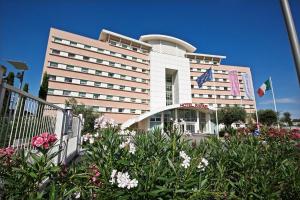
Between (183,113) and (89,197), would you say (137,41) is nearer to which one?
(183,113)

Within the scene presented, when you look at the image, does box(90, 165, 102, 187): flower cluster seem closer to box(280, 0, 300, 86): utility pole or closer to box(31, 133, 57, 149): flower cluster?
box(31, 133, 57, 149): flower cluster

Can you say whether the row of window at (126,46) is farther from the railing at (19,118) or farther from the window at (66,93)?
the railing at (19,118)

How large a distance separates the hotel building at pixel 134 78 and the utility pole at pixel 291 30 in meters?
24.7

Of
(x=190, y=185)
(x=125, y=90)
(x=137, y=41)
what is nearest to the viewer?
(x=190, y=185)

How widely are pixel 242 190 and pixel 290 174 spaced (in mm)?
1133

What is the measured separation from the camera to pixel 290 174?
10.2 ft

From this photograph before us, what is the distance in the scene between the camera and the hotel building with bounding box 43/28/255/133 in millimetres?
31203

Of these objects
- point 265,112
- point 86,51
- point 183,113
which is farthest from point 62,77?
point 265,112

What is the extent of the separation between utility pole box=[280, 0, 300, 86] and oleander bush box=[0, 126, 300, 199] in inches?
76.3

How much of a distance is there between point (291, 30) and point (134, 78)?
36.0 metres

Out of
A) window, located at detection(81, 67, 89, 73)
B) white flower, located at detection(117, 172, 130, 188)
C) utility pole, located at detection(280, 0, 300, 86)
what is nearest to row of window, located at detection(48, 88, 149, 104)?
window, located at detection(81, 67, 89, 73)

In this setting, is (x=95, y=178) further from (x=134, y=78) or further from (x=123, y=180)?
(x=134, y=78)

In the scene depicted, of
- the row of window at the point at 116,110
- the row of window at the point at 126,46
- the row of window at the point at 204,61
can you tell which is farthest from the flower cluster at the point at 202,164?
the row of window at the point at 204,61

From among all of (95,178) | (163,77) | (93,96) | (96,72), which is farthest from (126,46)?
(95,178)
